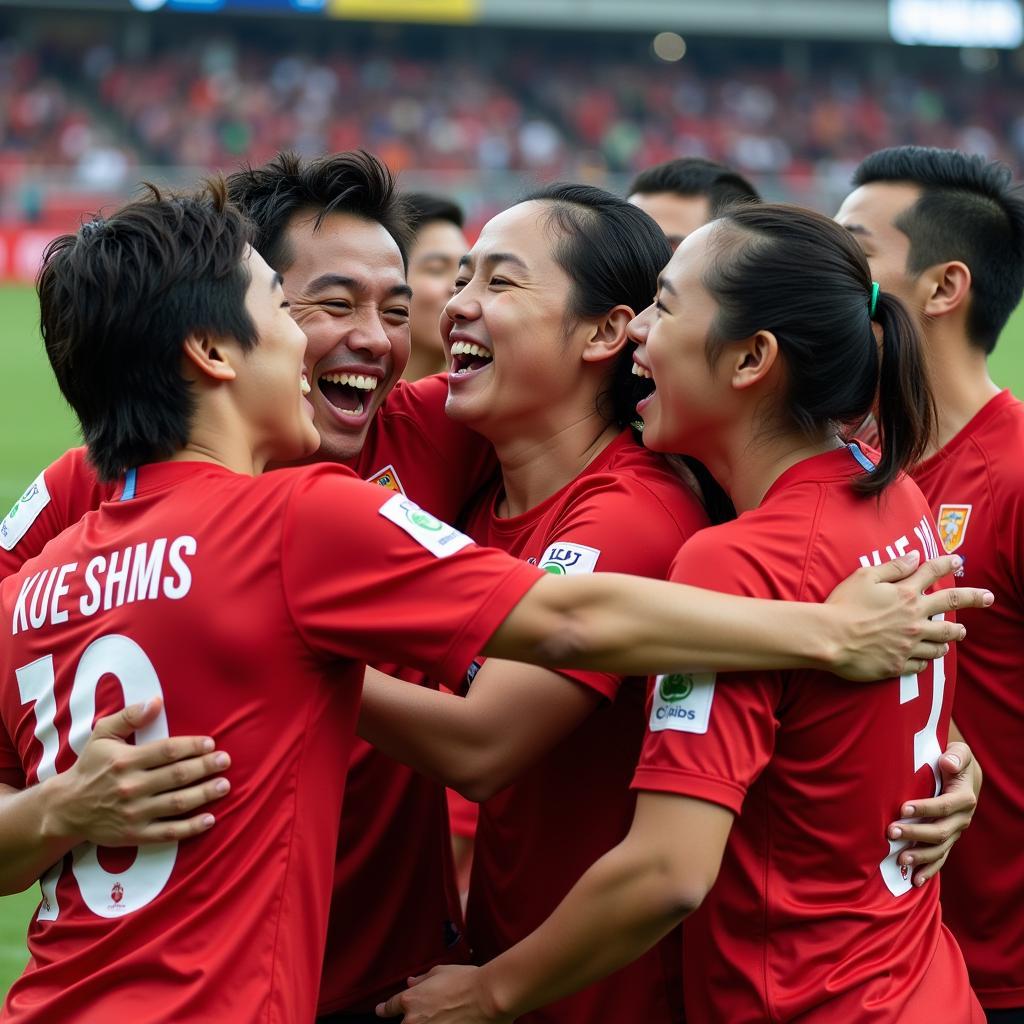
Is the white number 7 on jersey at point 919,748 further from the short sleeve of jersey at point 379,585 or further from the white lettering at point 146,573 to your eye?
the white lettering at point 146,573

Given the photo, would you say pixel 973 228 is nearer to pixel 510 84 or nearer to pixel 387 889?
pixel 387 889

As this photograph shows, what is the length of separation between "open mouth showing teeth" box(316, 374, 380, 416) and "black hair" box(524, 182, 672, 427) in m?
0.60

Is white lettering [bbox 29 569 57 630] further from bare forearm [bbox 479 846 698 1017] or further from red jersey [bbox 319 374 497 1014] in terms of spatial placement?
bare forearm [bbox 479 846 698 1017]

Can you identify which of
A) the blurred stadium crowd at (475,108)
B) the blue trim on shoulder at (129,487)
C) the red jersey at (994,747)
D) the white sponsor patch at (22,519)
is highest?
the blurred stadium crowd at (475,108)

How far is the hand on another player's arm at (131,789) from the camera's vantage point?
7.52ft

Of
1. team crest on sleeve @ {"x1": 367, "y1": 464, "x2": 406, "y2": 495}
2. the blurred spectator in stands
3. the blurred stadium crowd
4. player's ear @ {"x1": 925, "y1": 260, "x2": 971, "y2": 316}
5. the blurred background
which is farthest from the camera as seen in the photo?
the blurred background

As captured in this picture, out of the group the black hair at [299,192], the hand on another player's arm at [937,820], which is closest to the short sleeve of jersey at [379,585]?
the hand on another player's arm at [937,820]

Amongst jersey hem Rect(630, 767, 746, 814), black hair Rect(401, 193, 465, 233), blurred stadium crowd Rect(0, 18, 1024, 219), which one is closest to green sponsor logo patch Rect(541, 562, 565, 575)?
jersey hem Rect(630, 767, 746, 814)

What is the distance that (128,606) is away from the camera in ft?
7.72

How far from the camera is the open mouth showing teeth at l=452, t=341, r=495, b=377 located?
11.3 feet

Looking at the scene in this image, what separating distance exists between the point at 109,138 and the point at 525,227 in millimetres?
32672

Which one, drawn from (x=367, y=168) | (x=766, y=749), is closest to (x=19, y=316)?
(x=367, y=168)

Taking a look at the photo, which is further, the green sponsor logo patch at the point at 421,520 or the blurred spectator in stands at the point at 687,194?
the blurred spectator in stands at the point at 687,194

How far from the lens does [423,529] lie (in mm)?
2383
